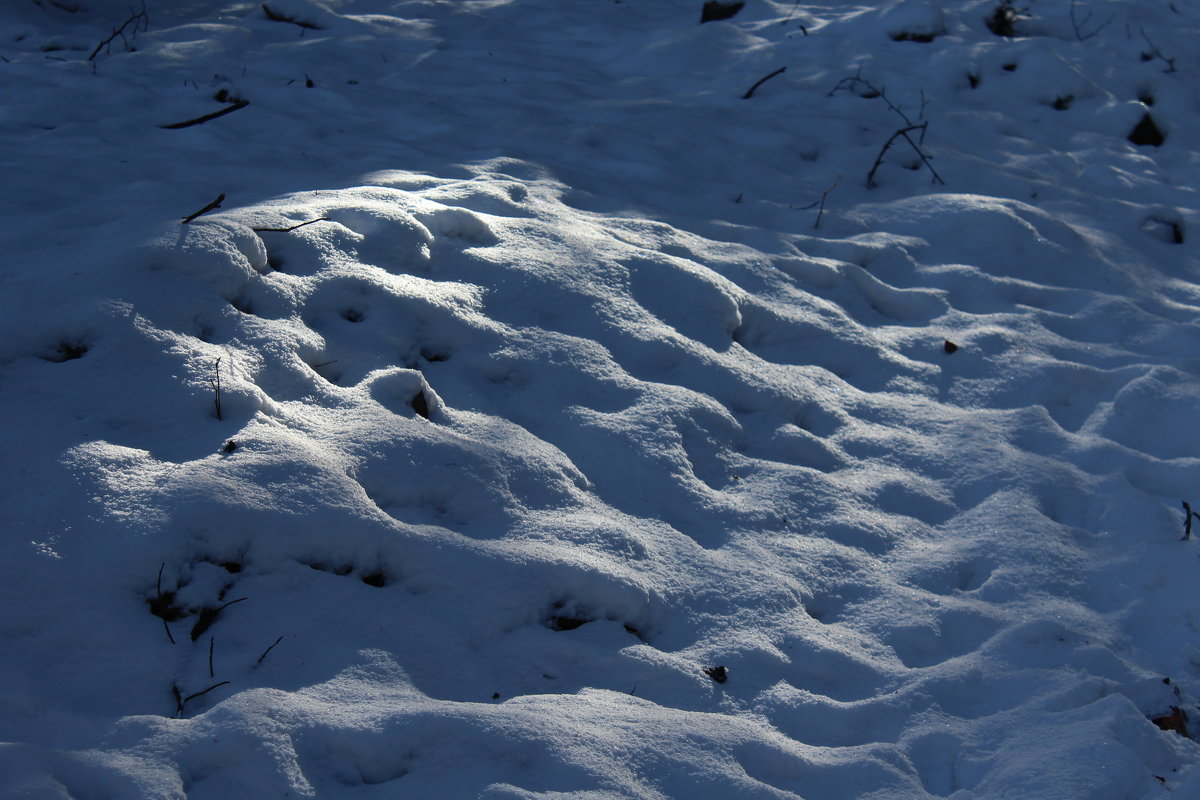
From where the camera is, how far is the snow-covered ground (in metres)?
1.94

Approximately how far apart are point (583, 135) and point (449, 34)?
73.2 inches

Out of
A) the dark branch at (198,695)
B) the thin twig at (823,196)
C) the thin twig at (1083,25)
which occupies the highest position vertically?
the thin twig at (1083,25)

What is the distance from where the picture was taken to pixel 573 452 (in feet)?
8.97

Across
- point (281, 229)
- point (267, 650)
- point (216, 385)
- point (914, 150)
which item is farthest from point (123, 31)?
point (267, 650)

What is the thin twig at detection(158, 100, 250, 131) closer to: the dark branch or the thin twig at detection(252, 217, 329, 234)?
the thin twig at detection(252, 217, 329, 234)

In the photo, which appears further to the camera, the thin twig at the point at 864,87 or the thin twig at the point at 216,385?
the thin twig at the point at 864,87

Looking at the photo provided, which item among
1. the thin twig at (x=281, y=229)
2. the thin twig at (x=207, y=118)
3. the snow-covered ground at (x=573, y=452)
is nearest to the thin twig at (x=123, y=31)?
the snow-covered ground at (x=573, y=452)

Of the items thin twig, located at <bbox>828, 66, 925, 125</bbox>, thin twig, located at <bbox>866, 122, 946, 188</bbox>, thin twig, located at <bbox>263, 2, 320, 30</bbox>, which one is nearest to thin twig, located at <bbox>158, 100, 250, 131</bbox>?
thin twig, located at <bbox>263, 2, 320, 30</bbox>

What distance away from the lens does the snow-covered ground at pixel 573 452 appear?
1939 mm

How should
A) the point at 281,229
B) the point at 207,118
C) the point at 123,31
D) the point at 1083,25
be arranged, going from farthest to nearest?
the point at 1083,25, the point at 123,31, the point at 207,118, the point at 281,229

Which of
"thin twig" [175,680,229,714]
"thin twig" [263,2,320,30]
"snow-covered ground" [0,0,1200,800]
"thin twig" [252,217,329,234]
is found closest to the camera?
"thin twig" [175,680,229,714]

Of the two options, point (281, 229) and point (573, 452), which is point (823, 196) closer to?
point (573, 452)

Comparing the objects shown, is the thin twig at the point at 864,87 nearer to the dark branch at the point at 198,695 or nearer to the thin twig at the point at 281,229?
the thin twig at the point at 281,229

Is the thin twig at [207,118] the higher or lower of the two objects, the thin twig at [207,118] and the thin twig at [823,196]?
the higher
